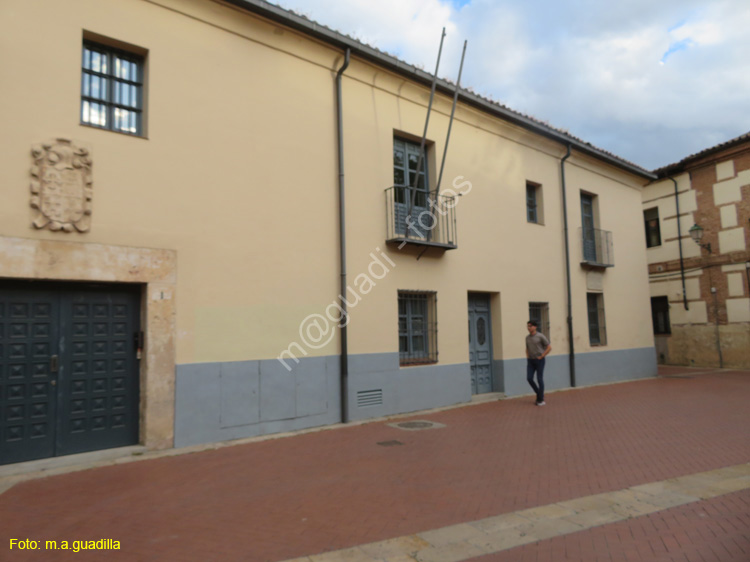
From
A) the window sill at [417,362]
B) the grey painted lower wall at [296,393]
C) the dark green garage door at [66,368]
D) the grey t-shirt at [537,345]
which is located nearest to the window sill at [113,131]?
the dark green garage door at [66,368]

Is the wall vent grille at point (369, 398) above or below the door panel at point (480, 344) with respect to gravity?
below

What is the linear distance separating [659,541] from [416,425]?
4876mm

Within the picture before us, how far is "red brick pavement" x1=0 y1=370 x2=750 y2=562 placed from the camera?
13.3ft

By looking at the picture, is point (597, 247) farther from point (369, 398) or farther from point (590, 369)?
point (369, 398)

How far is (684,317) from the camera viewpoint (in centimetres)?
1900

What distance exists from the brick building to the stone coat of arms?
1892 cm

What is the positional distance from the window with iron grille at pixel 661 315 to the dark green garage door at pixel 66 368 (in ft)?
63.6

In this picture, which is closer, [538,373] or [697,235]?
[538,373]

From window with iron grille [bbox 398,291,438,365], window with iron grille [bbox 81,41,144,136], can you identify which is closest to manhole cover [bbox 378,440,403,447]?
window with iron grille [bbox 398,291,438,365]

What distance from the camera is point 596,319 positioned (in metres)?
14.8

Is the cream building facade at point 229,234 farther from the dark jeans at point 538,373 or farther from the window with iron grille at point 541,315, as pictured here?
the dark jeans at point 538,373

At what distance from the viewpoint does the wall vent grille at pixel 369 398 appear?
8.83 m

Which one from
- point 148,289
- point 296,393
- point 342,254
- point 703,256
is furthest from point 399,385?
point 703,256

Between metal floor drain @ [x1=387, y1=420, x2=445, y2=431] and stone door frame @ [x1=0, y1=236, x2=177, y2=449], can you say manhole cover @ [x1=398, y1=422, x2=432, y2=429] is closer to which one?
metal floor drain @ [x1=387, y1=420, x2=445, y2=431]
